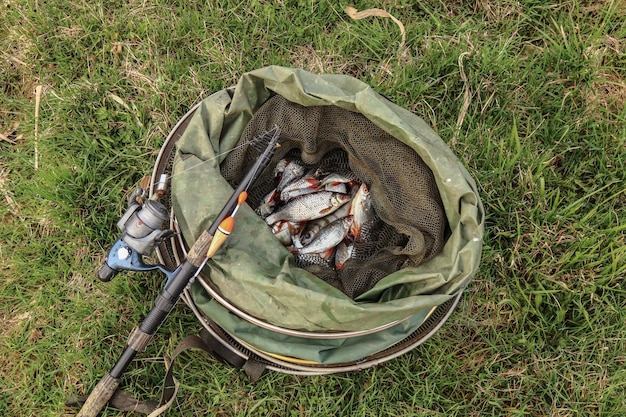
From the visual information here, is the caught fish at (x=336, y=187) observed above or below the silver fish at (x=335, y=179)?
below

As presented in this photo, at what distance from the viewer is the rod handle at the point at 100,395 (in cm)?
205

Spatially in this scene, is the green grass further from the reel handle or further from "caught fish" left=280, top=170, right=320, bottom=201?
"caught fish" left=280, top=170, right=320, bottom=201

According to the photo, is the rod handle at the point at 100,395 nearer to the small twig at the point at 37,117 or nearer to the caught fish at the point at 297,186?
the caught fish at the point at 297,186

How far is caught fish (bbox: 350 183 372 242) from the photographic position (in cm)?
237

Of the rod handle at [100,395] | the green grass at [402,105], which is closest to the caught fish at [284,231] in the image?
the green grass at [402,105]

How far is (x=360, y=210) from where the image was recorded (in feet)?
7.82

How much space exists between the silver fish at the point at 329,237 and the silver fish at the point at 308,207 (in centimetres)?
8

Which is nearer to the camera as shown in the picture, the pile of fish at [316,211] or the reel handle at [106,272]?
the reel handle at [106,272]

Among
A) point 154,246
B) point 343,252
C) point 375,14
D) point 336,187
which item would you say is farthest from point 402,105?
point 154,246

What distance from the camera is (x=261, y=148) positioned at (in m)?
2.12

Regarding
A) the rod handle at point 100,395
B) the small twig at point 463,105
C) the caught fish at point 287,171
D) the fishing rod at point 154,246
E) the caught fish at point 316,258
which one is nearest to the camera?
the fishing rod at point 154,246

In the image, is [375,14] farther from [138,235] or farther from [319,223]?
[138,235]

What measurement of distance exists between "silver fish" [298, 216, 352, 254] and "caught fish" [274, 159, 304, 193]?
278 mm

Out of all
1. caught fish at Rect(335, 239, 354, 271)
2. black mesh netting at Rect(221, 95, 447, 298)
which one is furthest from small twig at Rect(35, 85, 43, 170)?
caught fish at Rect(335, 239, 354, 271)
